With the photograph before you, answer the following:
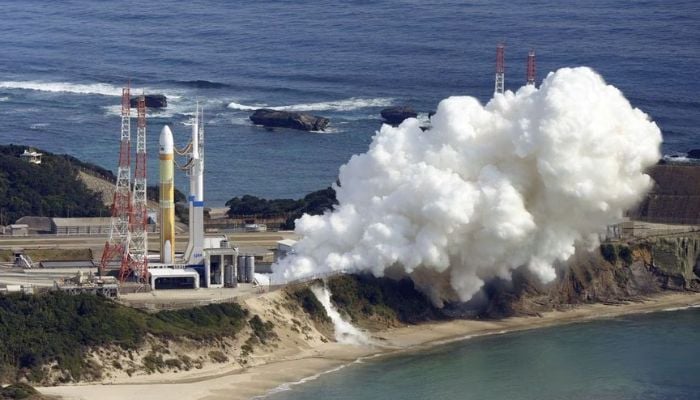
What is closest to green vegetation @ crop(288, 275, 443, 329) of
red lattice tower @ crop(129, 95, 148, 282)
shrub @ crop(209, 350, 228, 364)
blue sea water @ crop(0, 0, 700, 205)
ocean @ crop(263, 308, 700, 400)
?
ocean @ crop(263, 308, 700, 400)

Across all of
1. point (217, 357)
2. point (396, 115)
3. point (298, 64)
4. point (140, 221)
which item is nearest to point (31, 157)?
point (140, 221)

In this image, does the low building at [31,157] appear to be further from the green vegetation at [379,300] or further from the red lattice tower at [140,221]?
the green vegetation at [379,300]

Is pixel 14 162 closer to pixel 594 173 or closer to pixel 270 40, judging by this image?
pixel 594 173

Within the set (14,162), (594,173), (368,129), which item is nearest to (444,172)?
(594,173)

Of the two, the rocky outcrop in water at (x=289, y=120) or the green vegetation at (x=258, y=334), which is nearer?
the green vegetation at (x=258, y=334)

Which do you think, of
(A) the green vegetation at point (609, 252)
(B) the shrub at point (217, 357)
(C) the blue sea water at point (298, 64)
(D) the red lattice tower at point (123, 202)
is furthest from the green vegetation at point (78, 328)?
(C) the blue sea water at point (298, 64)

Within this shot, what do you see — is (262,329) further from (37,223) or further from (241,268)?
(37,223)

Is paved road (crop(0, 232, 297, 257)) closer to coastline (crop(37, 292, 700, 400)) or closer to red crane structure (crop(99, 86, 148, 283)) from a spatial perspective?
red crane structure (crop(99, 86, 148, 283))
